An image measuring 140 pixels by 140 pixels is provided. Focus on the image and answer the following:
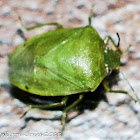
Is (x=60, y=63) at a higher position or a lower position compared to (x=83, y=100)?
higher

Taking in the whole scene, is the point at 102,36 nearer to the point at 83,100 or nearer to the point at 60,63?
the point at 60,63

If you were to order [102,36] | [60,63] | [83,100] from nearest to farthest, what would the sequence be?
[60,63]
[102,36]
[83,100]

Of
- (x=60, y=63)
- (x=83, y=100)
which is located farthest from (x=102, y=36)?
(x=83, y=100)

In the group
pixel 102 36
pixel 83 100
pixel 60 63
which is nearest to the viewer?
pixel 60 63

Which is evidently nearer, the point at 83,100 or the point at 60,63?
the point at 60,63

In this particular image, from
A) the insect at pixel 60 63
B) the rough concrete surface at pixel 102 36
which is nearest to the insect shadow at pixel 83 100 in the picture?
the rough concrete surface at pixel 102 36

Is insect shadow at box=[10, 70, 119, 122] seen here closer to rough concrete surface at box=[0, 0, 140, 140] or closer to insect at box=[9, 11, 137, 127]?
rough concrete surface at box=[0, 0, 140, 140]

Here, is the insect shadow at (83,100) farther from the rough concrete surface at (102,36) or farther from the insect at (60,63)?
the insect at (60,63)

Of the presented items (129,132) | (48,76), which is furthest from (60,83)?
(129,132)

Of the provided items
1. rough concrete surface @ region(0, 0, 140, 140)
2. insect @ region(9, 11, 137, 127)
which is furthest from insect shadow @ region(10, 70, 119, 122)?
insect @ region(9, 11, 137, 127)
